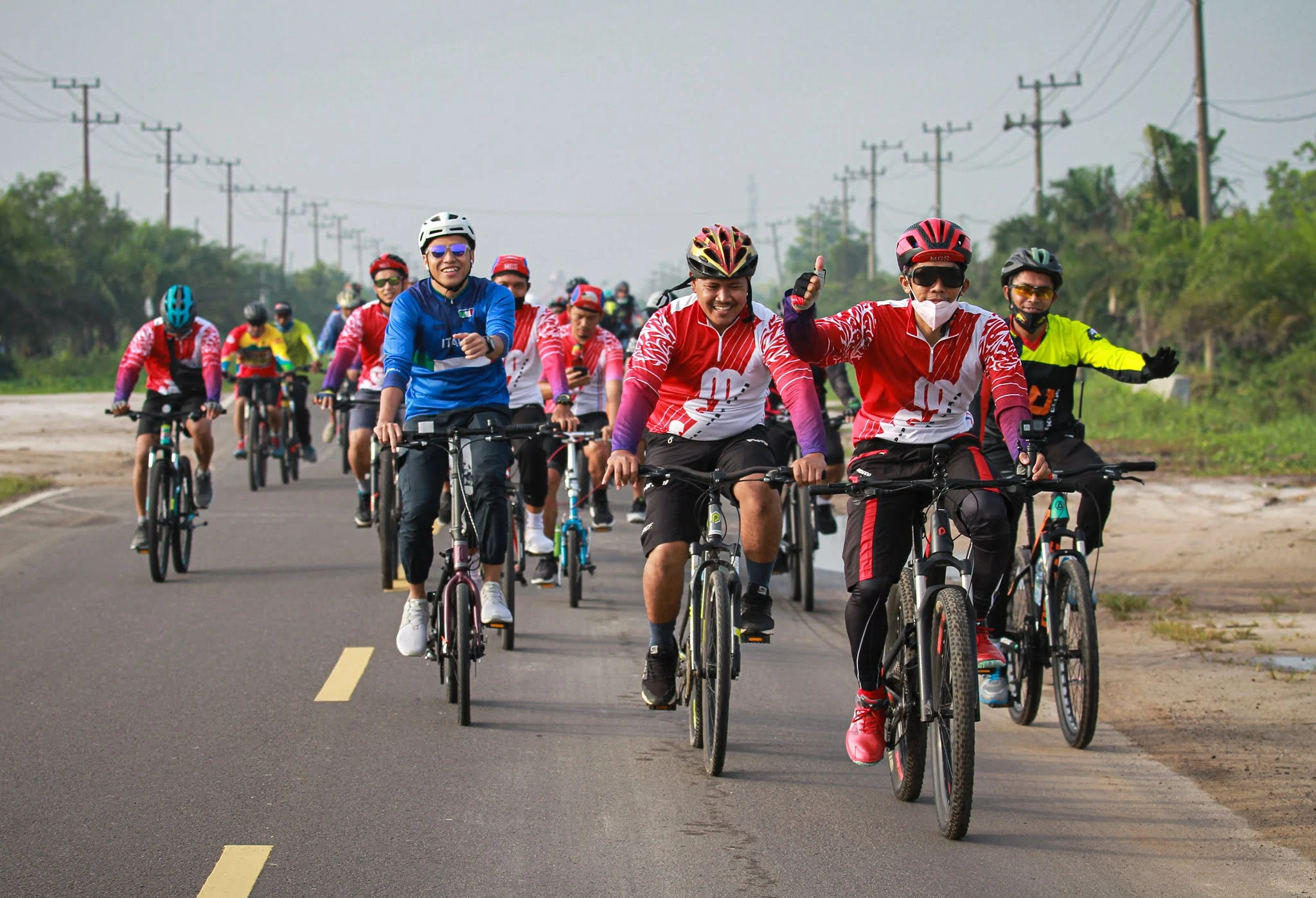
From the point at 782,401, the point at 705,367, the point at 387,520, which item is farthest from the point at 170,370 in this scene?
the point at 705,367

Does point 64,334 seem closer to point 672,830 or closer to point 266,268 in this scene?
point 266,268

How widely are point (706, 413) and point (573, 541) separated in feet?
12.7

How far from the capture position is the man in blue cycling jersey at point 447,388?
7.59m

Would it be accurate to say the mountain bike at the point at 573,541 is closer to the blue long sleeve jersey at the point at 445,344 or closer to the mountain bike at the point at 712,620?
the blue long sleeve jersey at the point at 445,344

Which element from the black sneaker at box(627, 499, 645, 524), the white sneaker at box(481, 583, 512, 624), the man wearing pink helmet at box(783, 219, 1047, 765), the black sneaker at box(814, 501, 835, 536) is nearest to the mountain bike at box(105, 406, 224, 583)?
the black sneaker at box(627, 499, 645, 524)

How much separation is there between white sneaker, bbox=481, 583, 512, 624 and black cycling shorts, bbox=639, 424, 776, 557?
1.06 metres

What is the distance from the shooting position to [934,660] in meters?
5.59

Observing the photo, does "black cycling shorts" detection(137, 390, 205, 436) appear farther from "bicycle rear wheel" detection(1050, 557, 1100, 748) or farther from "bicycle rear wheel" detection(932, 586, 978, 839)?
"bicycle rear wheel" detection(932, 586, 978, 839)

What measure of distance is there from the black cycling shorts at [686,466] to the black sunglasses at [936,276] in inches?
40.9

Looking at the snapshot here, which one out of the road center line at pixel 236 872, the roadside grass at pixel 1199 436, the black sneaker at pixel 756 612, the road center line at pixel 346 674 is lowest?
the road center line at pixel 236 872

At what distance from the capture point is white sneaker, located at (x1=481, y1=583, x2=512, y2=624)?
7.58 m

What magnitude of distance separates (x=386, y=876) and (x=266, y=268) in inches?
4024

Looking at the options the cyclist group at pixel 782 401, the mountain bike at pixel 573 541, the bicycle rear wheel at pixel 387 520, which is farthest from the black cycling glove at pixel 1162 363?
the bicycle rear wheel at pixel 387 520

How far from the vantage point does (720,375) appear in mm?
6973
